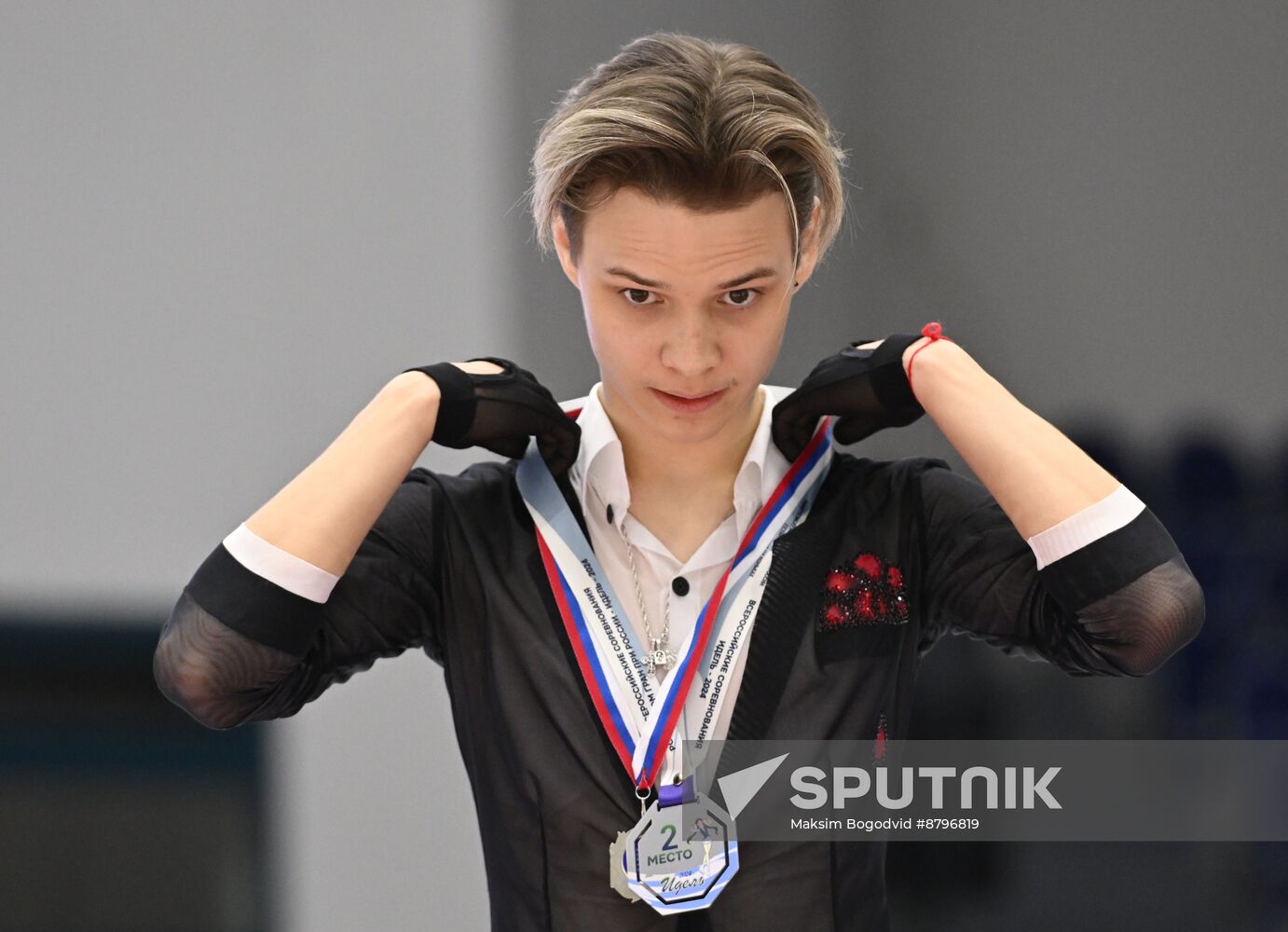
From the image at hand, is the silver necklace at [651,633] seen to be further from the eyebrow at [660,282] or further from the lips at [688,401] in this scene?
the eyebrow at [660,282]

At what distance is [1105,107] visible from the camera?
2.96 m

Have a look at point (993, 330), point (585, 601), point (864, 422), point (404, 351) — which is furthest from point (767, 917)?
point (404, 351)

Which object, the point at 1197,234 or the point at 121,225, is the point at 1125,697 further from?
the point at 121,225

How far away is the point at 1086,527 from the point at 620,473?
1.53 feet

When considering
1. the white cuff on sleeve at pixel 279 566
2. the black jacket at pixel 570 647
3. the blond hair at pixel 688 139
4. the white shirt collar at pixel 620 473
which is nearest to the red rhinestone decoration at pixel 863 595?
the black jacket at pixel 570 647

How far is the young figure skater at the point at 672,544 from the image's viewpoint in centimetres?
134

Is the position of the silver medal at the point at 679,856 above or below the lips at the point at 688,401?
below

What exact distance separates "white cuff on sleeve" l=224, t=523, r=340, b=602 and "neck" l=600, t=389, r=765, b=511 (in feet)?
1.16

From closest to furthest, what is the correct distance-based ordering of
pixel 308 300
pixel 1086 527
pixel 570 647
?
pixel 1086 527 → pixel 570 647 → pixel 308 300

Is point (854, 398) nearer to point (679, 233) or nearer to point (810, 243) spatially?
point (810, 243)

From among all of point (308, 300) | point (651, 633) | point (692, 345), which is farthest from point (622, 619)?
point (308, 300)

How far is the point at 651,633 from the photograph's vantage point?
1.47 meters

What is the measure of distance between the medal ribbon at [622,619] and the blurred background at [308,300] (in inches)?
63.5

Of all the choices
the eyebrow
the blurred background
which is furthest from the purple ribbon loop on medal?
the blurred background
